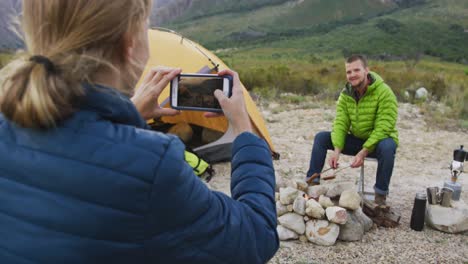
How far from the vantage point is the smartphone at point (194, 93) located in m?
2.12

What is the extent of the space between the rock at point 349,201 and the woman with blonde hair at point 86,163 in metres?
2.91

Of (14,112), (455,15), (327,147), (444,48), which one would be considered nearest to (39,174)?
(14,112)

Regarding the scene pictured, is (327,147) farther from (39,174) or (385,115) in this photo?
(39,174)

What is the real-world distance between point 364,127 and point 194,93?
8.54 ft

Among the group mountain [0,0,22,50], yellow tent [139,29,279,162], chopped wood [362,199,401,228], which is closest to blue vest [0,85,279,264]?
mountain [0,0,22,50]

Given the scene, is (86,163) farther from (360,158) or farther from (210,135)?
Result: (210,135)

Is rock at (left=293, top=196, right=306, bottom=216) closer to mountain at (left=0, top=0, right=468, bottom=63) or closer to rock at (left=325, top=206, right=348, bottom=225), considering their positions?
rock at (left=325, top=206, right=348, bottom=225)

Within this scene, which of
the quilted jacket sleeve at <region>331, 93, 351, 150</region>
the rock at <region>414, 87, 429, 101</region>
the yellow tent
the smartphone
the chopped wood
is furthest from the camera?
the rock at <region>414, 87, 429, 101</region>

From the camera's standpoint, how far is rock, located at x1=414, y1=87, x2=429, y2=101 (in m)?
10.5

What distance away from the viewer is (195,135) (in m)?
6.01

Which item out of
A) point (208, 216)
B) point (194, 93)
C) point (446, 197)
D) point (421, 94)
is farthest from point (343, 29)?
point (208, 216)

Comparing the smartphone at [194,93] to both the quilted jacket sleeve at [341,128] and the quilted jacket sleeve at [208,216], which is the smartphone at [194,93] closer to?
the quilted jacket sleeve at [208,216]

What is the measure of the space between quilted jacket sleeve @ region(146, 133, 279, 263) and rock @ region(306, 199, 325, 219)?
101 inches

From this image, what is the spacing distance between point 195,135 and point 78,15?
16.8 feet
